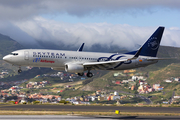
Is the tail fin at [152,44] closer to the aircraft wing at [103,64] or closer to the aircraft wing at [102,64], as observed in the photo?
the aircraft wing at [103,64]

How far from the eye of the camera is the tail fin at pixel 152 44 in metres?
78.8

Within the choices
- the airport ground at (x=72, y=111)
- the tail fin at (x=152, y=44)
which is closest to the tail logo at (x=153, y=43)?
the tail fin at (x=152, y=44)

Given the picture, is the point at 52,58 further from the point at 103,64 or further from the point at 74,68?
the point at 103,64

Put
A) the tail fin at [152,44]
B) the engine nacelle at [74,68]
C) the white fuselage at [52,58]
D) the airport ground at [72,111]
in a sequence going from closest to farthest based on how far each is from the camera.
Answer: the airport ground at [72,111] → the white fuselage at [52,58] → the engine nacelle at [74,68] → the tail fin at [152,44]

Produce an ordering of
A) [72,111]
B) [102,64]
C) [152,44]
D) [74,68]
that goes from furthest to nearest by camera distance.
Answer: [152,44], [102,64], [74,68], [72,111]

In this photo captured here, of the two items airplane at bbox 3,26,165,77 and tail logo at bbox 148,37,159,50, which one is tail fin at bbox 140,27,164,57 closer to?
tail logo at bbox 148,37,159,50

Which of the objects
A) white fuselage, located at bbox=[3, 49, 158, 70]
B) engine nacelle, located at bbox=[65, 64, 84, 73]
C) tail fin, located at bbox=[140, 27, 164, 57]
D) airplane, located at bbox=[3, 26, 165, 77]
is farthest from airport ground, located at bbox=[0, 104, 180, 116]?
tail fin, located at bbox=[140, 27, 164, 57]

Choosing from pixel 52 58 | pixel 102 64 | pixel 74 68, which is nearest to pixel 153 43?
pixel 102 64

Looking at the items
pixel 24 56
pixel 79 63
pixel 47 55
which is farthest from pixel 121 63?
pixel 24 56

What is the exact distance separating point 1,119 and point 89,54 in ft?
→ 102

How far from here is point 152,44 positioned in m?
79.6

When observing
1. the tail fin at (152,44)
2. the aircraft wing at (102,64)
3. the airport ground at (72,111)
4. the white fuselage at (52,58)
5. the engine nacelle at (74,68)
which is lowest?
the airport ground at (72,111)

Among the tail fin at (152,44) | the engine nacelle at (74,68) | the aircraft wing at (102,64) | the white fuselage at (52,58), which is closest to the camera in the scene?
the white fuselage at (52,58)

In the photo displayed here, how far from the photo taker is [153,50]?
79.2 meters
